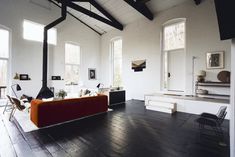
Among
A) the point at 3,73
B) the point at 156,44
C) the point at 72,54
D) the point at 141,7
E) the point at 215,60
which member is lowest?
the point at 3,73

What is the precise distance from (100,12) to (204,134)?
7107 mm

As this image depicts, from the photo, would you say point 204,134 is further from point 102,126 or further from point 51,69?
point 51,69

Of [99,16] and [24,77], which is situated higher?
[99,16]

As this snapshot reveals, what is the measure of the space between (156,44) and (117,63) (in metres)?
3.05

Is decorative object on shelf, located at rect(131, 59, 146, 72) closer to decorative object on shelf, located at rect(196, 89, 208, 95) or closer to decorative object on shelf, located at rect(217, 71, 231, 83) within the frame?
decorative object on shelf, located at rect(196, 89, 208, 95)

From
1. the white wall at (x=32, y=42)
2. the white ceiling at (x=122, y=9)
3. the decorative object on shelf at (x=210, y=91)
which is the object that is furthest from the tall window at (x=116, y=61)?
the decorative object on shelf at (x=210, y=91)

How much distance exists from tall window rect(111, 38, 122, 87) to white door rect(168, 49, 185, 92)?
330cm

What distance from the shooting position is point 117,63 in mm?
9086

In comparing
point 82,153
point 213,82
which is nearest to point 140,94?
point 213,82

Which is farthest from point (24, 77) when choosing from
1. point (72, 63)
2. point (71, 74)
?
point (72, 63)

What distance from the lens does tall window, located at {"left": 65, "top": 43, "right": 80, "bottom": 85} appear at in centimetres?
823

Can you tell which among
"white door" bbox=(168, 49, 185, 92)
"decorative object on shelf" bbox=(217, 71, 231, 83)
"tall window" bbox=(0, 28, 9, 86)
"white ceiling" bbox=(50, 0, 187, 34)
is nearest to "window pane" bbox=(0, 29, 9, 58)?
"tall window" bbox=(0, 28, 9, 86)

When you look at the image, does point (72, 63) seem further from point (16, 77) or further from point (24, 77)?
point (16, 77)

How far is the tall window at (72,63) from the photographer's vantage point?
8234mm
